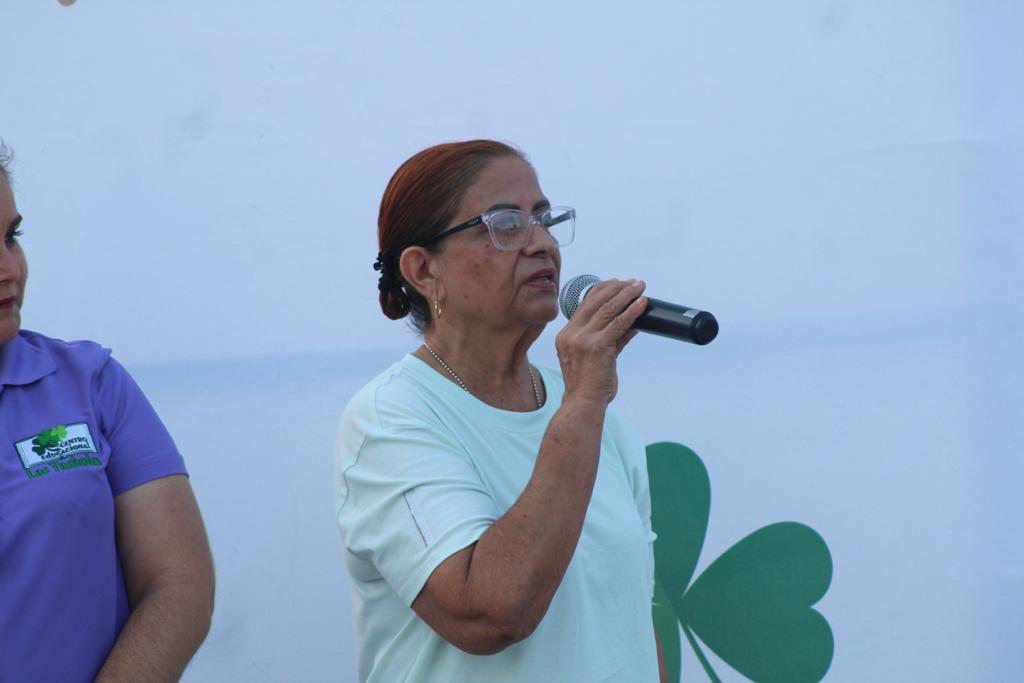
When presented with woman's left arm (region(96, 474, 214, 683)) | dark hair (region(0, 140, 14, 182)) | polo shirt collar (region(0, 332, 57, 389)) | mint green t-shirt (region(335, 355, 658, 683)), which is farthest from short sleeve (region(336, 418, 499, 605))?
dark hair (region(0, 140, 14, 182))

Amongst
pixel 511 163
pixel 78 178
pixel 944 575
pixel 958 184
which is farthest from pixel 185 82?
pixel 944 575

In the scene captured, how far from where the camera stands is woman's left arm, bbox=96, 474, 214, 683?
55.0 inches

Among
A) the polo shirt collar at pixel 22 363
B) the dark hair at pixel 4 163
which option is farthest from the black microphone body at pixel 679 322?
the dark hair at pixel 4 163

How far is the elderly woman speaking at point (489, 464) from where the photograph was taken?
1.38m

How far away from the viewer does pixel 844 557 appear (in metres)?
2.10

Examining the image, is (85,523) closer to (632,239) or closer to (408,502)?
(408,502)

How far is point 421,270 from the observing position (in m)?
1.71

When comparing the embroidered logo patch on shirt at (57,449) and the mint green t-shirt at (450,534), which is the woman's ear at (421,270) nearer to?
the mint green t-shirt at (450,534)

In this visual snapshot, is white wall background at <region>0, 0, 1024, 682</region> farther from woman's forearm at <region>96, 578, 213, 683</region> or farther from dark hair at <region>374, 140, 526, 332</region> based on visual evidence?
woman's forearm at <region>96, 578, 213, 683</region>

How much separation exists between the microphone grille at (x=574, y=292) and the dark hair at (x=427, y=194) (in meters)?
0.21

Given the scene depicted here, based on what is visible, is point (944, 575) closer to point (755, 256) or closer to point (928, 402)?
point (928, 402)

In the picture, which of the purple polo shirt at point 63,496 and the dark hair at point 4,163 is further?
the dark hair at point 4,163

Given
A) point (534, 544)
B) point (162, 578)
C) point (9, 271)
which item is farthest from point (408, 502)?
point (9, 271)

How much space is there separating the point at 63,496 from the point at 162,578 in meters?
0.18
